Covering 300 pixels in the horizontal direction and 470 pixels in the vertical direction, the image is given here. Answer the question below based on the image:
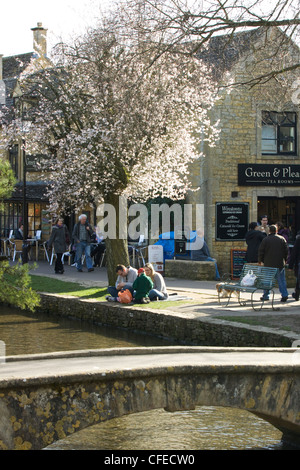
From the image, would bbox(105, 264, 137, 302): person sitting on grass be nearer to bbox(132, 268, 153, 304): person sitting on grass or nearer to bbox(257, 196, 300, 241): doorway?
bbox(132, 268, 153, 304): person sitting on grass

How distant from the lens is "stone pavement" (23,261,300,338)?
1484 cm

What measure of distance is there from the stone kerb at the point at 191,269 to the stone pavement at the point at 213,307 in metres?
0.36

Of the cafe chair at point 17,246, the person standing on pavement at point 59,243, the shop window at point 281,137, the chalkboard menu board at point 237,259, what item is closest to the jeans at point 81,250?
the person standing on pavement at point 59,243

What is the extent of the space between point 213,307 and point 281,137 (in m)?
13.4

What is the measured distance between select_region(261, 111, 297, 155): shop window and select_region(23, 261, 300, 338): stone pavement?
731cm

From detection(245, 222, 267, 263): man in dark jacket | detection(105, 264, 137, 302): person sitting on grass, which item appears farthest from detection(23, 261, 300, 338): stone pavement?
detection(105, 264, 137, 302): person sitting on grass

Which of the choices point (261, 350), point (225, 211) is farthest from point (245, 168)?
point (261, 350)

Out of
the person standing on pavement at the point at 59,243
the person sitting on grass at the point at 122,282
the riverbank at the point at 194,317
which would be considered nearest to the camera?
the riverbank at the point at 194,317

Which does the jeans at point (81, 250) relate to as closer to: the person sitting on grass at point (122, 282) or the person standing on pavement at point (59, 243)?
the person standing on pavement at point (59, 243)

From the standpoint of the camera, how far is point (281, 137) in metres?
29.1

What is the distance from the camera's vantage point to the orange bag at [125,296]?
60.4 feet

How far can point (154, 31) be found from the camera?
1453 centimetres

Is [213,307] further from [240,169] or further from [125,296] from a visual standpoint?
[240,169]

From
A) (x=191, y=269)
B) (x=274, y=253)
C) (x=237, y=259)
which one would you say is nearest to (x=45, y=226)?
(x=237, y=259)
